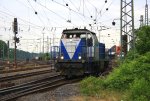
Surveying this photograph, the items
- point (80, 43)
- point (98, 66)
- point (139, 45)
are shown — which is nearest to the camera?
point (139, 45)

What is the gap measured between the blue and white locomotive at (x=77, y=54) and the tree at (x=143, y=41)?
334 cm

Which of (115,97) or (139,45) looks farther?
(139,45)

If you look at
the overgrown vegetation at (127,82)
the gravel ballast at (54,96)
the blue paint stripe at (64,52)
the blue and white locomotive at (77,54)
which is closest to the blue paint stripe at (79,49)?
the blue and white locomotive at (77,54)

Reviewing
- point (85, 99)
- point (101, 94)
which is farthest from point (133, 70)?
point (85, 99)

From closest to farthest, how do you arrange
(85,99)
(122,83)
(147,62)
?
(85,99), (122,83), (147,62)

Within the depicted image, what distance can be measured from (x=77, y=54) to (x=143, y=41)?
15.3ft

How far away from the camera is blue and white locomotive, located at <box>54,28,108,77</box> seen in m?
24.7

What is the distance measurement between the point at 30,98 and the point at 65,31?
38.8 feet

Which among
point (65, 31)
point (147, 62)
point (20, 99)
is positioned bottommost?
point (20, 99)

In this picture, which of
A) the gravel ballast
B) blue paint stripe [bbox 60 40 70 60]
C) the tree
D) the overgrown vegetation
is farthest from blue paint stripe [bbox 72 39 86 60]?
the gravel ballast

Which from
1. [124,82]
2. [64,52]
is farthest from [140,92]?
[64,52]

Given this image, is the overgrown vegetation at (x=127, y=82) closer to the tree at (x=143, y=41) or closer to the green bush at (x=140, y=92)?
the green bush at (x=140, y=92)

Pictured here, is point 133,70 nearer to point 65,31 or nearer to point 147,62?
point 147,62

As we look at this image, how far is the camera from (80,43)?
83.4 feet
